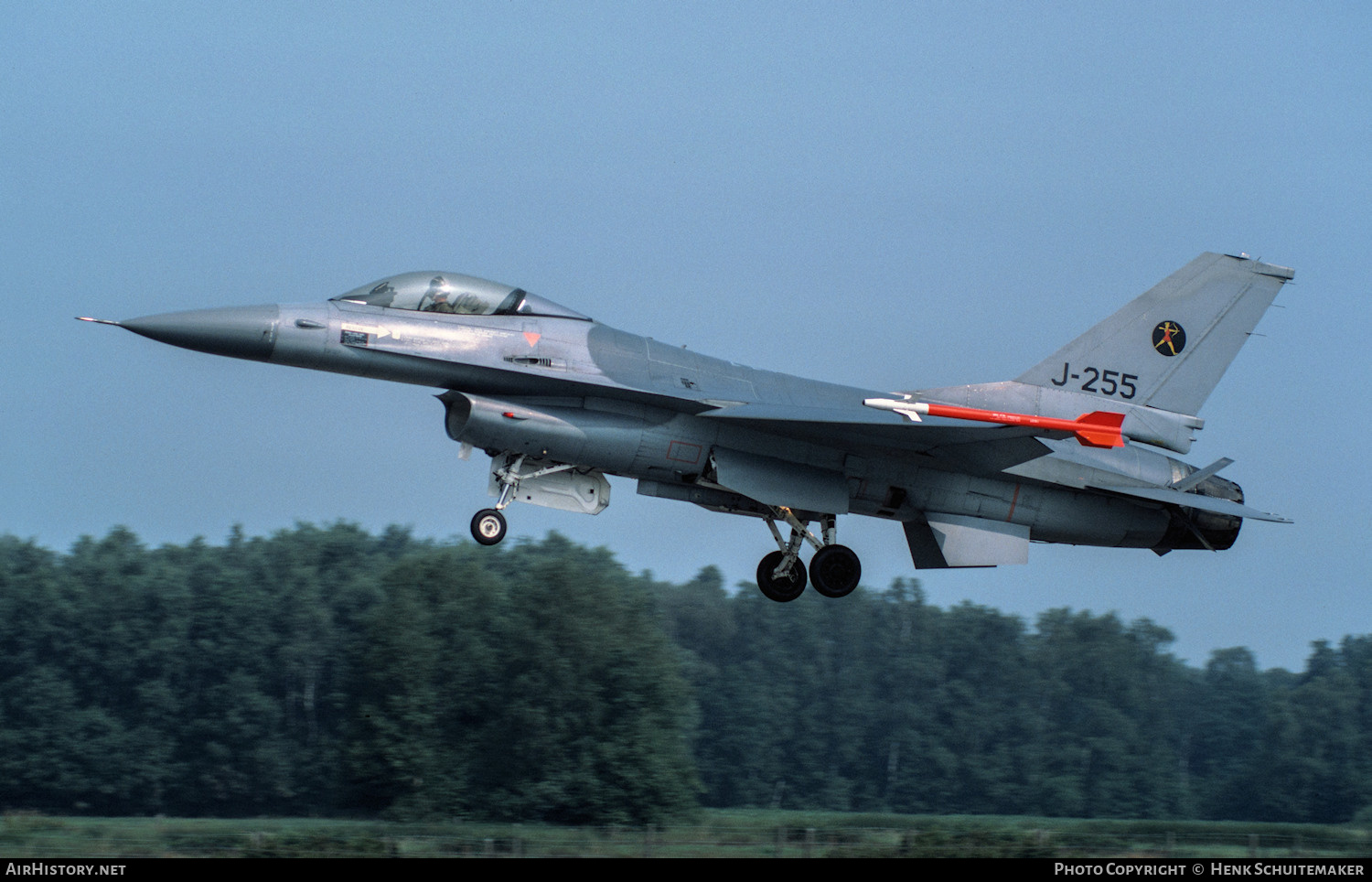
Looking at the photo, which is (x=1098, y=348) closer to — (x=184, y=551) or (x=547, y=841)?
(x=547, y=841)

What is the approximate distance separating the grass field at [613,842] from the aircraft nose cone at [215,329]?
11.4m

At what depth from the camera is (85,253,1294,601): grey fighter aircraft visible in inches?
628

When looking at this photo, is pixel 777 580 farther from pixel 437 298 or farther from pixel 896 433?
pixel 437 298

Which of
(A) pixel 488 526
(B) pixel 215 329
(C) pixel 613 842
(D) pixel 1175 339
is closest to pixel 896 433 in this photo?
(A) pixel 488 526

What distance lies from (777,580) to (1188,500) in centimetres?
533

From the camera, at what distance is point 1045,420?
1563 centimetres

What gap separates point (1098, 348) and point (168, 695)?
40285 millimetres

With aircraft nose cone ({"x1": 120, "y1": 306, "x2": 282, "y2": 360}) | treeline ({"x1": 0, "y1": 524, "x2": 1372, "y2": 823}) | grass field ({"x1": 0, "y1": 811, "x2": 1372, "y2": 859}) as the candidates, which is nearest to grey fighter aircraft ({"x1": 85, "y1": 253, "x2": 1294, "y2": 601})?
aircraft nose cone ({"x1": 120, "y1": 306, "x2": 282, "y2": 360})

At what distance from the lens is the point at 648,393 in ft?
54.0

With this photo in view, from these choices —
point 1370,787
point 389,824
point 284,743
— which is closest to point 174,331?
point 389,824

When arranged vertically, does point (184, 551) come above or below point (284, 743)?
above

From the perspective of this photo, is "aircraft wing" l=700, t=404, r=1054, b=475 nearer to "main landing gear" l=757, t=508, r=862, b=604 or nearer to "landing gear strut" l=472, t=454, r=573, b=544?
"main landing gear" l=757, t=508, r=862, b=604

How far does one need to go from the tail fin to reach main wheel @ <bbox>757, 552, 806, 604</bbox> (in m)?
3.99
